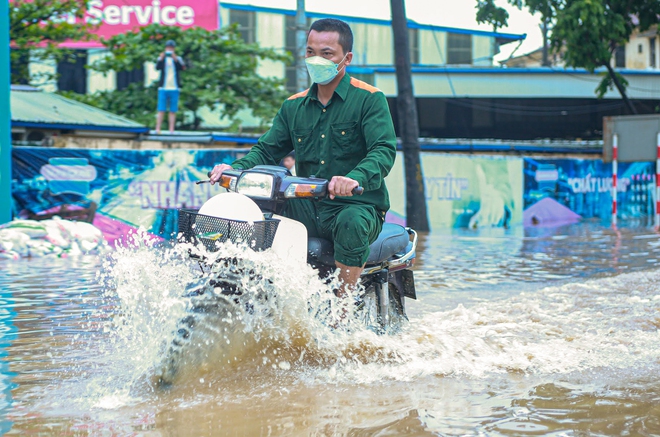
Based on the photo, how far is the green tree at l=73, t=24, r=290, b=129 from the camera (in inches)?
768

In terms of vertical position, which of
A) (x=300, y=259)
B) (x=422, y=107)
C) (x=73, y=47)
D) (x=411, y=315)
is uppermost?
(x=73, y=47)

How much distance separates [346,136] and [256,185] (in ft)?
2.30

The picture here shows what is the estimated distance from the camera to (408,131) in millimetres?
16266

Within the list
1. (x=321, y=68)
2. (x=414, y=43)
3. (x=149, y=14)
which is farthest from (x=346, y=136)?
(x=414, y=43)

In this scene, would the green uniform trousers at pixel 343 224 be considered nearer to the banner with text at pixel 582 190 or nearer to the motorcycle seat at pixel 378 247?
the motorcycle seat at pixel 378 247

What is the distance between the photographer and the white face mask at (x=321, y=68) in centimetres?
419

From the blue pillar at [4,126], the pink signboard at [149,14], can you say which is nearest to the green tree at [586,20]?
the pink signboard at [149,14]

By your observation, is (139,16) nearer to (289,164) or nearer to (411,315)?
(289,164)

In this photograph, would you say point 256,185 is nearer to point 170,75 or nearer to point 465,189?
point 170,75

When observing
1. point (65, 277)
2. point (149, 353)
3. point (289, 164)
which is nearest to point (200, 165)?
point (289, 164)

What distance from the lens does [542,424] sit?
3.25 meters

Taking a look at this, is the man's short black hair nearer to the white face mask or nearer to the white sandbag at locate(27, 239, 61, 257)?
the white face mask

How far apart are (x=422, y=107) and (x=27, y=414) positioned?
76.3ft

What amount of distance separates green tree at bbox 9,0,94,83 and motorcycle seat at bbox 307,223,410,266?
15154mm
